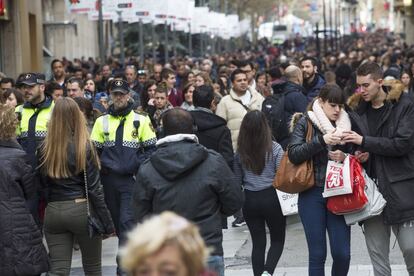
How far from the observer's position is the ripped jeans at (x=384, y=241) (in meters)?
7.95

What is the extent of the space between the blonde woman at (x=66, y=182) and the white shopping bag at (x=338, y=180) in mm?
1728

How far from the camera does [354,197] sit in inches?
316

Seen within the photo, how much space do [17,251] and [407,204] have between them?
103 inches

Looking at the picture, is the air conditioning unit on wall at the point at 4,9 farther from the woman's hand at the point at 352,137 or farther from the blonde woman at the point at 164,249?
the blonde woman at the point at 164,249

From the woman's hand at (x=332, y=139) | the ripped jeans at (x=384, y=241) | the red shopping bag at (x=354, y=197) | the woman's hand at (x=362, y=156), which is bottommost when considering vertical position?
the ripped jeans at (x=384, y=241)

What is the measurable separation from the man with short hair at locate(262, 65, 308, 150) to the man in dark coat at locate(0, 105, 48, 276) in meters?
5.30

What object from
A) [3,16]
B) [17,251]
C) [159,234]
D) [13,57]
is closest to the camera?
[159,234]

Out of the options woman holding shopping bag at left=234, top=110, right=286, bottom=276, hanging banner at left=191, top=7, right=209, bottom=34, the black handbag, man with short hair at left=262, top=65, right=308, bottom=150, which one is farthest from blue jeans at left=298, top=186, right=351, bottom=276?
hanging banner at left=191, top=7, right=209, bottom=34

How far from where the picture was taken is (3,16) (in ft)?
80.2

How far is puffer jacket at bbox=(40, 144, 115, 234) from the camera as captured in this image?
8.66 meters

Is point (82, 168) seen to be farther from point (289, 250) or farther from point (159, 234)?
point (159, 234)

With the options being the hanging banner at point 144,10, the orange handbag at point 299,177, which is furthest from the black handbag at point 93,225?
the hanging banner at point 144,10

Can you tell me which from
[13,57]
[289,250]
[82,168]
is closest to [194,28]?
[13,57]

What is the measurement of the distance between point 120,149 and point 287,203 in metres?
1.45
